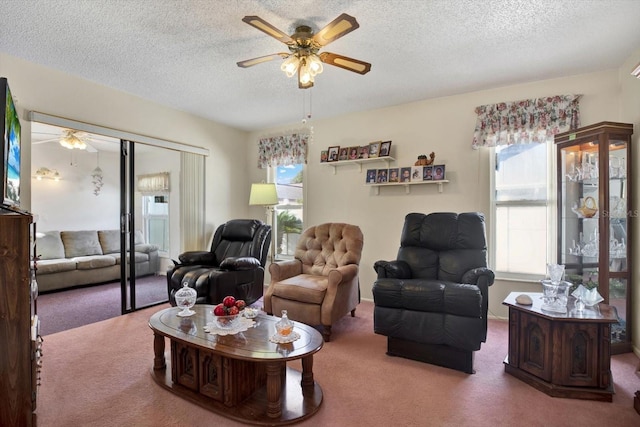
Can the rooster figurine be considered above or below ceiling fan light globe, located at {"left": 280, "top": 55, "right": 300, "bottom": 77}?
below

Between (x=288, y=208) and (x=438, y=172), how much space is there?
85.3 inches

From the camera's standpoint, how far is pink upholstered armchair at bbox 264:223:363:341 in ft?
9.00

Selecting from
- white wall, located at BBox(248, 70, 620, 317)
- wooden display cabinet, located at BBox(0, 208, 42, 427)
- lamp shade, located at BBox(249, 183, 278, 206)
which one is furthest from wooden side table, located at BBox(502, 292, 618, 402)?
lamp shade, located at BBox(249, 183, 278, 206)

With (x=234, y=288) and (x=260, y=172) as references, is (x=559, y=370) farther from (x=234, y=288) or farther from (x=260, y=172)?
(x=260, y=172)

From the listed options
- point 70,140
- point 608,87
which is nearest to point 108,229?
point 70,140

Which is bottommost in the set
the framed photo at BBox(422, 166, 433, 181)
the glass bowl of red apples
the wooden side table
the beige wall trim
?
the wooden side table

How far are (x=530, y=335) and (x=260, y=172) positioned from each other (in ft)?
12.7

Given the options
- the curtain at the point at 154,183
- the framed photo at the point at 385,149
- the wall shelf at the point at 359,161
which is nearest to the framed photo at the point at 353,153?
the wall shelf at the point at 359,161

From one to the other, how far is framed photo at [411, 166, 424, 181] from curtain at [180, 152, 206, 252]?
2777 millimetres

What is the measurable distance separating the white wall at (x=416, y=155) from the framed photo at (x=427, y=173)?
152 millimetres

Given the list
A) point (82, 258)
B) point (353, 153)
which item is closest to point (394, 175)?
point (353, 153)

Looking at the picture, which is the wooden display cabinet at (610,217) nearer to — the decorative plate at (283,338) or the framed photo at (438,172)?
the framed photo at (438,172)

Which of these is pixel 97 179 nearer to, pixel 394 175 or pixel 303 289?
pixel 303 289

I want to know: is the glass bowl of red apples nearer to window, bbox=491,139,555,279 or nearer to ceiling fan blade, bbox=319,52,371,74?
ceiling fan blade, bbox=319,52,371,74
